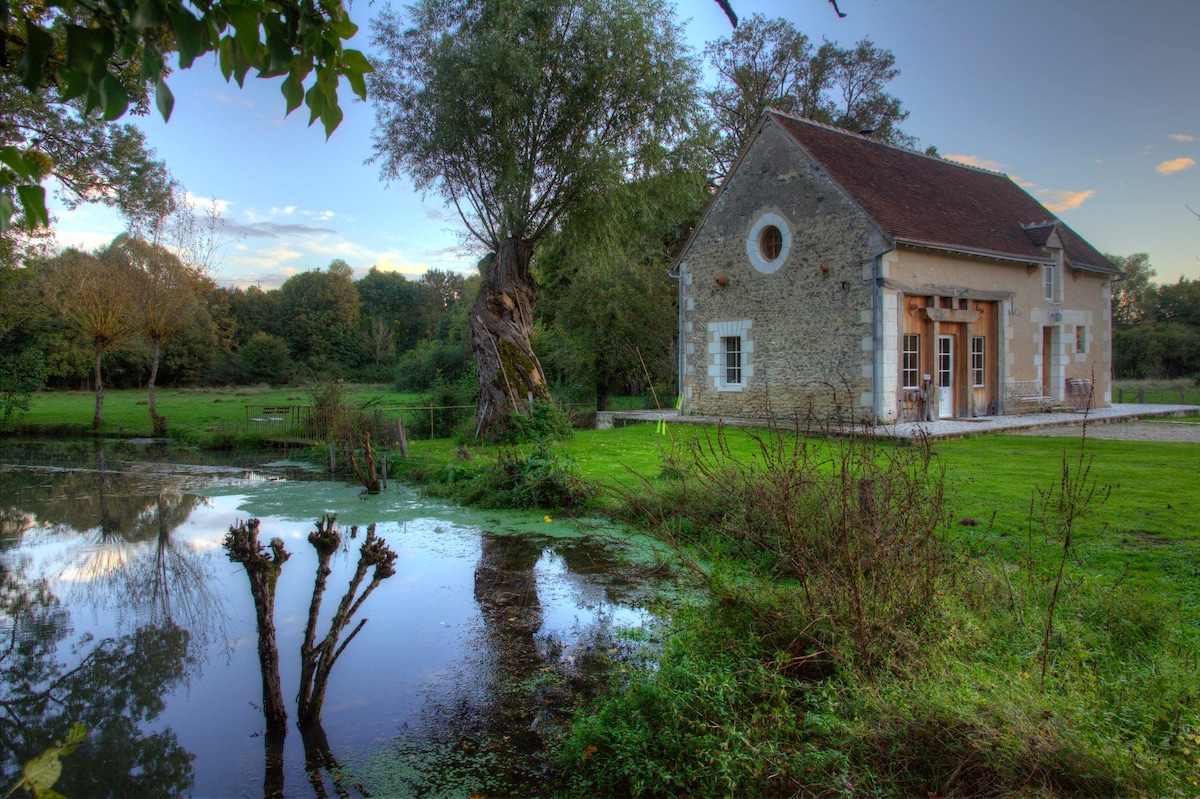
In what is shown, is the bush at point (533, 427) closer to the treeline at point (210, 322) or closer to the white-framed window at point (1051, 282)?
the treeline at point (210, 322)

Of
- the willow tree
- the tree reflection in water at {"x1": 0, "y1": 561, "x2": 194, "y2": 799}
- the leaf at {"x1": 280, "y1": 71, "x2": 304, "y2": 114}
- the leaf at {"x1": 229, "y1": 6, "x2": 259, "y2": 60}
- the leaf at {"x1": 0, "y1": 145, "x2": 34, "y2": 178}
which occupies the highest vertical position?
the willow tree

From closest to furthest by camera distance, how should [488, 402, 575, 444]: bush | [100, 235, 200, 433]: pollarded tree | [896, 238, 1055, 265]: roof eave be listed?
[896, 238, 1055, 265]: roof eave → [488, 402, 575, 444]: bush → [100, 235, 200, 433]: pollarded tree

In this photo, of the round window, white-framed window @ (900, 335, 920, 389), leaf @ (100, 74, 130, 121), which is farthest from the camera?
the round window

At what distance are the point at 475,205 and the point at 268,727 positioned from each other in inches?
542

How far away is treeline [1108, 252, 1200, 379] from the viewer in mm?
31219

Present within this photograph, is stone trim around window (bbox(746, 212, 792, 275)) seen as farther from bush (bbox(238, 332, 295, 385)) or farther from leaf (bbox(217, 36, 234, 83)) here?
bush (bbox(238, 332, 295, 385))

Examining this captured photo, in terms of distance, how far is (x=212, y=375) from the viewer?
42125 mm

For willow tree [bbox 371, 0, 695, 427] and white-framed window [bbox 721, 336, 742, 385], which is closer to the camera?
willow tree [bbox 371, 0, 695, 427]

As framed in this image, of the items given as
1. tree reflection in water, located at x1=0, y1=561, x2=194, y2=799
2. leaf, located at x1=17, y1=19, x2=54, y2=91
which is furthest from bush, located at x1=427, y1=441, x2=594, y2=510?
leaf, located at x1=17, y1=19, x2=54, y2=91

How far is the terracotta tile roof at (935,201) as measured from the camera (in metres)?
15.3

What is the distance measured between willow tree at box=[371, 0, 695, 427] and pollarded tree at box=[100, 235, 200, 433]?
32.8ft

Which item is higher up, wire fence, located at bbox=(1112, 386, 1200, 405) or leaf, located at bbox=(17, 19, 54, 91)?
leaf, located at bbox=(17, 19, 54, 91)

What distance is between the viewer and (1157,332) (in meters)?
32.5

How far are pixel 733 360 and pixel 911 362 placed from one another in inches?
164
